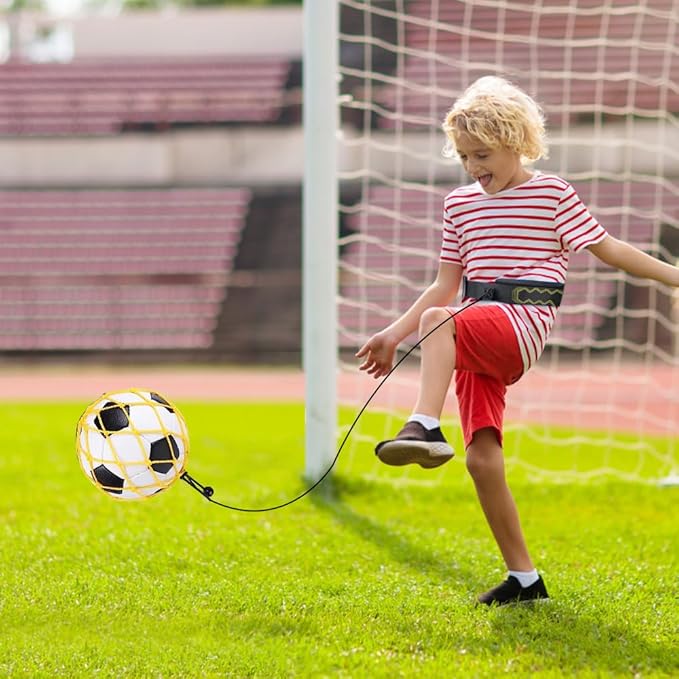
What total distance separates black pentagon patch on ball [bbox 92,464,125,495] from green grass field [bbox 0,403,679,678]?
36 centimetres

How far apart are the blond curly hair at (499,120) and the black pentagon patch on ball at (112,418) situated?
123cm

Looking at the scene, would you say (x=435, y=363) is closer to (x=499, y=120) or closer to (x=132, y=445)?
(x=499, y=120)

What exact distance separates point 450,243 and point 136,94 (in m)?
18.8

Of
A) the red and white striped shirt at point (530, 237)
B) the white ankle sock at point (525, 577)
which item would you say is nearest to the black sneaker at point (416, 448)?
the red and white striped shirt at point (530, 237)

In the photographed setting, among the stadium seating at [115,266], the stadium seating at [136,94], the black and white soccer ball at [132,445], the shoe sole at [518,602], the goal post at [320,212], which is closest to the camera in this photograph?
the black and white soccer ball at [132,445]

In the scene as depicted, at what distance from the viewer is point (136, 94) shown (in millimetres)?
21109

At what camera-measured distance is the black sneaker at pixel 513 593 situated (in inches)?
130

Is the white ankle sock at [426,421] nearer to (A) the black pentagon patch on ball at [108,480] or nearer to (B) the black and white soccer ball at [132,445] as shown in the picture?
(B) the black and white soccer ball at [132,445]

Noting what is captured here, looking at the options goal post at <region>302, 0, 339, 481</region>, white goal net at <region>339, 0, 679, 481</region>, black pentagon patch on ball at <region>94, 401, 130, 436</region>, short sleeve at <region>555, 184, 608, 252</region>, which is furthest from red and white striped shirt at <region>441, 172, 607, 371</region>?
white goal net at <region>339, 0, 679, 481</region>

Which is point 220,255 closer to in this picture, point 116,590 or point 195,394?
point 195,394

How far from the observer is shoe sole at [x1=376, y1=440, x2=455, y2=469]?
282cm

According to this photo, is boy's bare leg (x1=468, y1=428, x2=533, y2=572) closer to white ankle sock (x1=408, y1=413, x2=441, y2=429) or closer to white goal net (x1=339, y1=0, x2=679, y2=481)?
white ankle sock (x1=408, y1=413, x2=441, y2=429)

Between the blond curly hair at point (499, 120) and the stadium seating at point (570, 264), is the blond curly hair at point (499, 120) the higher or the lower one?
the higher one

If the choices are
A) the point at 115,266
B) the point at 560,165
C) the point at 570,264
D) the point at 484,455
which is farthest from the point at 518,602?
the point at 115,266
